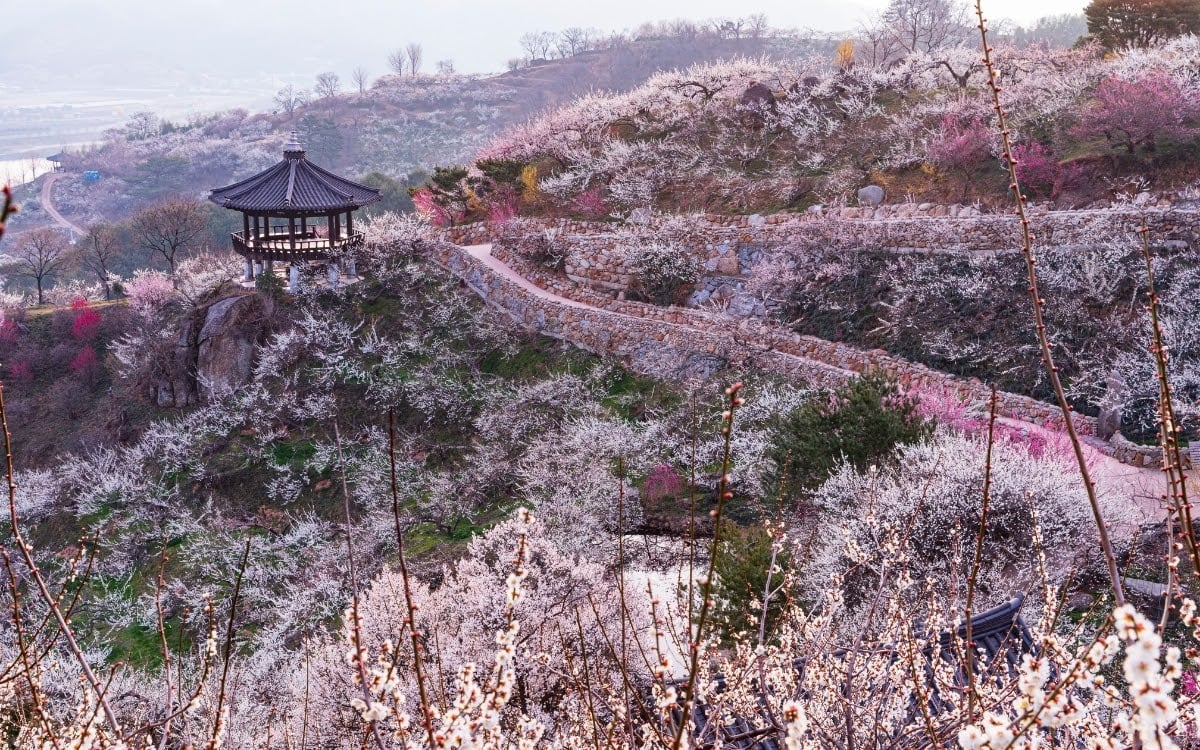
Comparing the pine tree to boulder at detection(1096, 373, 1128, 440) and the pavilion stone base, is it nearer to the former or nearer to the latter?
boulder at detection(1096, 373, 1128, 440)

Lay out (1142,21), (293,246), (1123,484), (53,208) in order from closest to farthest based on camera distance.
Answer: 1. (1123,484)
2. (293,246)
3. (1142,21)
4. (53,208)

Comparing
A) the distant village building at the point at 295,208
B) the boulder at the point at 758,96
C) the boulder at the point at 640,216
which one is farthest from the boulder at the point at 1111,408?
the distant village building at the point at 295,208

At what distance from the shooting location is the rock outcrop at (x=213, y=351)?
19781mm

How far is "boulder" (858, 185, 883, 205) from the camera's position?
18703 millimetres

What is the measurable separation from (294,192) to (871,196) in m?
14.0

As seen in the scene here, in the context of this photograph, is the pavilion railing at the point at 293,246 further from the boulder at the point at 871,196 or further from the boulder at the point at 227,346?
the boulder at the point at 871,196

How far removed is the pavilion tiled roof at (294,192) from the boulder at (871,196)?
12058 millimetres

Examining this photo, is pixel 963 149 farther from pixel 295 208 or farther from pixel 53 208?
pixel 53 208

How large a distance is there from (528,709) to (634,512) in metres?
4.98

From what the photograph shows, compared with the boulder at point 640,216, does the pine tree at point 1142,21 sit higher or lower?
higher

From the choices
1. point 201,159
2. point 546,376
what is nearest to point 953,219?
point 546,376

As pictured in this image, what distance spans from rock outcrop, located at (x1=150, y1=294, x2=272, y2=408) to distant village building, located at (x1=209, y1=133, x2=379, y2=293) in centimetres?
148

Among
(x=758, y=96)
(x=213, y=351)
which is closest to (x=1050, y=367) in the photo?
(x=213, y=351)

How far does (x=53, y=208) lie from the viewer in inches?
2266
